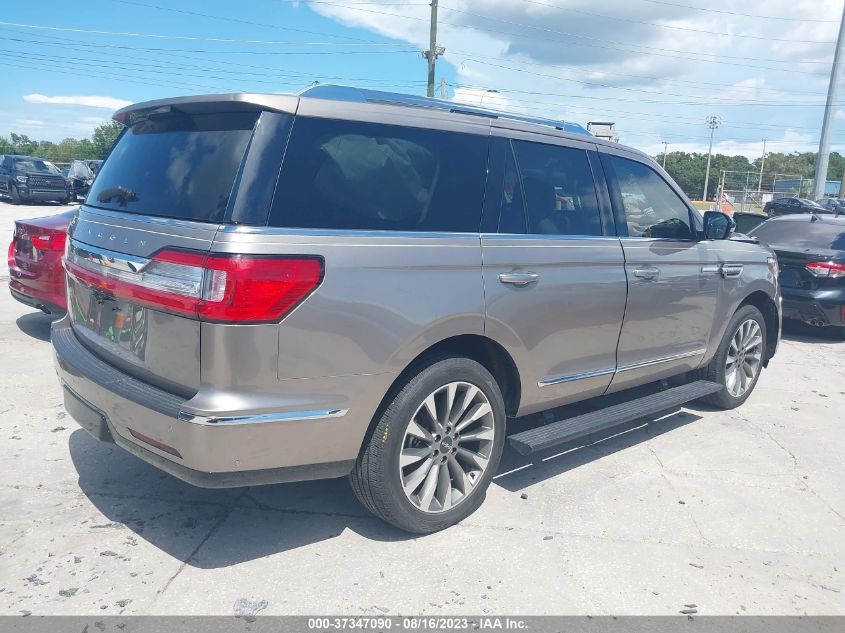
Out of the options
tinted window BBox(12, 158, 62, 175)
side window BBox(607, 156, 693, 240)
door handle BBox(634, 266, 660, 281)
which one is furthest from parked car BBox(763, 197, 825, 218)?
door handle BBox(634, 266, 660, 281)

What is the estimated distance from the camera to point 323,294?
2760 mm

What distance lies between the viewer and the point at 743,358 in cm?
567

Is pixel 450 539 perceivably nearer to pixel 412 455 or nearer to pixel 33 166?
pixel 412 455

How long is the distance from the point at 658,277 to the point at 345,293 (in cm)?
249

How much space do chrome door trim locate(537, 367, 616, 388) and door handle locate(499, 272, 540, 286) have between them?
604 millimetres

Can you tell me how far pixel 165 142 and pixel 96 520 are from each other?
6.18 ft

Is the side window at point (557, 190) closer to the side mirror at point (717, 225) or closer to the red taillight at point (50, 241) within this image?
the side mirror at point (717, 225)

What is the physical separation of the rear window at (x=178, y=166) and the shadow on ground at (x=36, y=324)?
12.9ft

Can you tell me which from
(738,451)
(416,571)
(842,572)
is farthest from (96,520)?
(738,451)

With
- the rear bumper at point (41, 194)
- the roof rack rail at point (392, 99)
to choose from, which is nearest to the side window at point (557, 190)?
the roof rack rail at point (392, 99)

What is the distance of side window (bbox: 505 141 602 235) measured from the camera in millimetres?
3773

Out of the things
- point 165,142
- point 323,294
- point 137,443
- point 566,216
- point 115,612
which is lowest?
point 115,612

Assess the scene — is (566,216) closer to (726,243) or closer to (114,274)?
(726,243)

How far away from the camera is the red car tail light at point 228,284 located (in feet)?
8.50
